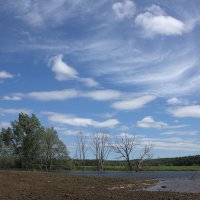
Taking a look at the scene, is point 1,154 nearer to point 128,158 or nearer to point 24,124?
point 24,124

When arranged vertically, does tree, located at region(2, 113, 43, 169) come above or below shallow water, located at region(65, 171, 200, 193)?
above

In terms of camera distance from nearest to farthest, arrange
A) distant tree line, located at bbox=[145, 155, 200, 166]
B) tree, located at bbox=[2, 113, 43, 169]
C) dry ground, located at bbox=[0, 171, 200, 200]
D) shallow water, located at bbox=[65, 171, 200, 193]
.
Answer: dry ground, located at bbox=[0, 171, 200, 200] < shallow water, located at bbox=[65, 171, 200, 193] < tree, located at bbox=[2, 113, 43, 169] < distant tree line, located at bbox=[145, 155, 200, 166]

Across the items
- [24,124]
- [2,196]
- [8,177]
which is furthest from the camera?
[24,124]

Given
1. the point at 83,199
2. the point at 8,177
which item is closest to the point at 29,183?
the point at 8,177

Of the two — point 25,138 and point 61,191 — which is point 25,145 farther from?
point 61,191

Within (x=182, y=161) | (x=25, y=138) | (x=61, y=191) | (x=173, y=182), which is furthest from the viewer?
(x=182, y=161)

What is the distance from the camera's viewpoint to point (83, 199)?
2559 centimetres

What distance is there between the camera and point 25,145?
9669 centimetres

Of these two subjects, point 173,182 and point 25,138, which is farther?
point 25,138

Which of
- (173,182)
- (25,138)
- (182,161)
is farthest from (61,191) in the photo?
(182,161)

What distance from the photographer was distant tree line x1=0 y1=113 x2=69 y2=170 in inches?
3787

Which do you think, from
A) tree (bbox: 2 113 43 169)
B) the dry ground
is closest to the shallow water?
the dry ground

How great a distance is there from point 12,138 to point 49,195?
71995mm

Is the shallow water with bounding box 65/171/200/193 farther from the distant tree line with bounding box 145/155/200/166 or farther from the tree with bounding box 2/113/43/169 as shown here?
the distant tree line with bounding box 145/155/200/166
